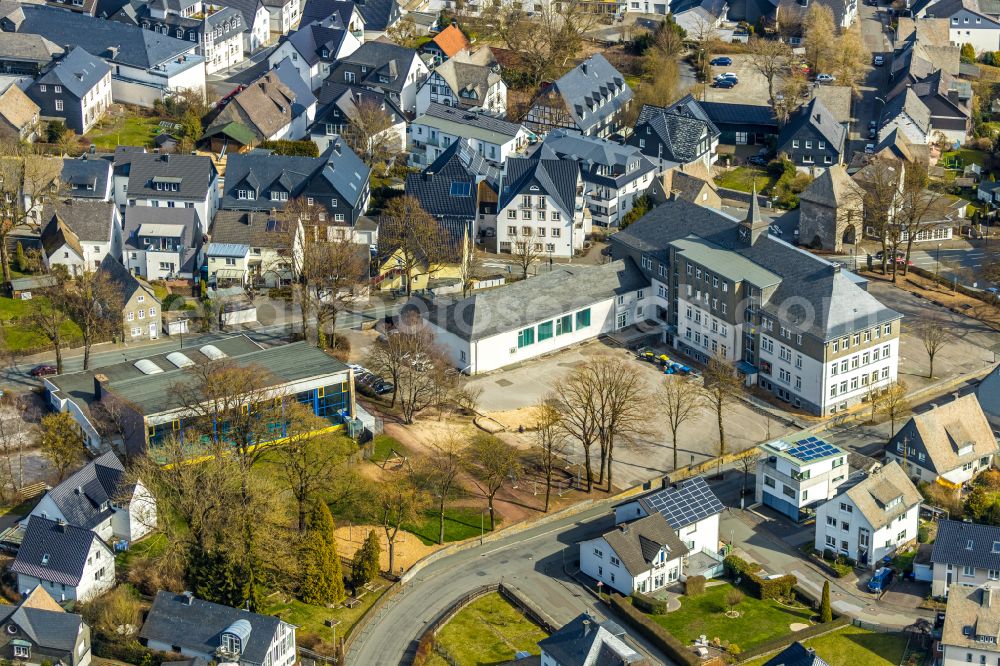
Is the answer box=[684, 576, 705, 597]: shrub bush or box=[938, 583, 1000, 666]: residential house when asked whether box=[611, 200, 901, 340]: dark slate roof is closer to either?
box=[684, 576, 705, 597]: shrub bush

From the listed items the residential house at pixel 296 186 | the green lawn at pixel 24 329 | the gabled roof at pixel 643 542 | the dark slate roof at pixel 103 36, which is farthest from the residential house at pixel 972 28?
the green lawn at pixel 24 329

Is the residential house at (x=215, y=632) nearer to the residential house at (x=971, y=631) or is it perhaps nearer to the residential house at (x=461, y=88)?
the residential house at (x=971, y=631)

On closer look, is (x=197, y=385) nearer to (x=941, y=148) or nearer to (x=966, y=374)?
(x=966, y=374)

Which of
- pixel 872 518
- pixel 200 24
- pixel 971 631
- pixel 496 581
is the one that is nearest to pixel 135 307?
pixel 496 581

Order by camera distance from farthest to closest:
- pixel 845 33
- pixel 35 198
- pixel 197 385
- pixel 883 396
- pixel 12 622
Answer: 1. pixel 845 33
2. pixel 35 198
3. pixel 883 396
4. pixel 197 385
5. pixel 12 622

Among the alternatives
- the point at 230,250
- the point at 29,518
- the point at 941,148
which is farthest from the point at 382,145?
the point at 29,518

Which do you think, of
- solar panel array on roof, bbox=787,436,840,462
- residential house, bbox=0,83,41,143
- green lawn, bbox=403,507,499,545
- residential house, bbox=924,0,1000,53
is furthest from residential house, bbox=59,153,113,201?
residential house, bbox=924,0,1000,53

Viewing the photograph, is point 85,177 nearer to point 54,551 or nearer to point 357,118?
point 357,118
